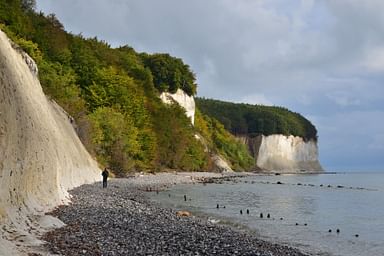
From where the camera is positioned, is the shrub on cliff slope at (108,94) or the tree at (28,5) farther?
the tree at (28,5)

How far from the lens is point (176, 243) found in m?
17.6

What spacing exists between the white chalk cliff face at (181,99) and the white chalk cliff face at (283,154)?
51998mm

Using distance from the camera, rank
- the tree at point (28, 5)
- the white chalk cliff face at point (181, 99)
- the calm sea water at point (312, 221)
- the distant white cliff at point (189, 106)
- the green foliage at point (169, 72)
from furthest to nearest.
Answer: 1. the distant white cliff at point (189, 106)
2. the white chalk cliff face at point (181, 99)
3. the green foliage at point (169, 72)
4. the tree at point (28, 5)
5. the calm sea water at point (312, 221)

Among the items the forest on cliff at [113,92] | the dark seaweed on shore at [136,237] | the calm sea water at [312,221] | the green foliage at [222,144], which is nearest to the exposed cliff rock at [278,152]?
the green foliage at [222,144]

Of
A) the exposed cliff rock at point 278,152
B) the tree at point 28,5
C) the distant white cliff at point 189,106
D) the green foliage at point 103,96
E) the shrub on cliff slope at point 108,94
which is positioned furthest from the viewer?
the exposed cliff rock at point 278,152

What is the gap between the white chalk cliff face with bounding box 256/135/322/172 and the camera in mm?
172000

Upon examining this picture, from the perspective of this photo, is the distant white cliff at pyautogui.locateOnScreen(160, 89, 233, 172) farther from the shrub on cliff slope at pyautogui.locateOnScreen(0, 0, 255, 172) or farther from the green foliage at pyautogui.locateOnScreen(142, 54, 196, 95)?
the shrub on cliff slope at pyautogui.locateOnScreen(0, 0, 255, 172)

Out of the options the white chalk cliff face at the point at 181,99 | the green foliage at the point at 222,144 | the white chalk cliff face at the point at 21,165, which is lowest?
the white chalk cliff face at the point at 21,165

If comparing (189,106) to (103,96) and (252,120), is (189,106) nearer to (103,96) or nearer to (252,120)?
(103,96)

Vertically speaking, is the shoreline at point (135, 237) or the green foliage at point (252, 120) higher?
the green foliage at point (252, 120)

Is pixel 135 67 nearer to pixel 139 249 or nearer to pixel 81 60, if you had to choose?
pixel 81 60

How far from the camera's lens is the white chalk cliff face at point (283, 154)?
17200cm

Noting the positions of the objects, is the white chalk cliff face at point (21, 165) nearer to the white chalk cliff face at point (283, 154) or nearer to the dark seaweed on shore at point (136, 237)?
the dark seaweed on shore at point (136, 237)

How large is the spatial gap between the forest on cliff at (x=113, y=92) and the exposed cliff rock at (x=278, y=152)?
168ft
